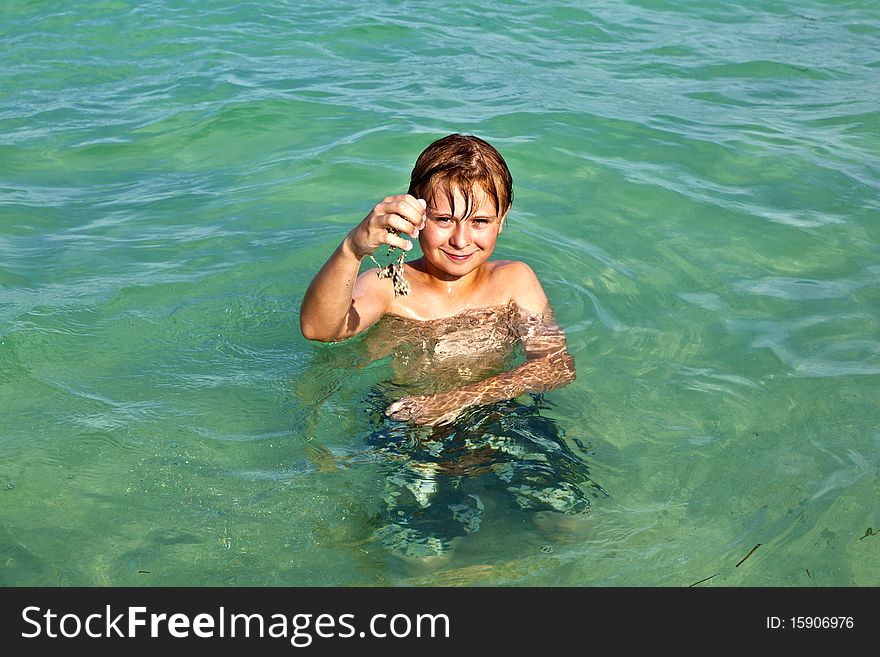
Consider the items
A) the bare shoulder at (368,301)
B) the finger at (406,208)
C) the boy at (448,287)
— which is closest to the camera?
the finger at (406,208)

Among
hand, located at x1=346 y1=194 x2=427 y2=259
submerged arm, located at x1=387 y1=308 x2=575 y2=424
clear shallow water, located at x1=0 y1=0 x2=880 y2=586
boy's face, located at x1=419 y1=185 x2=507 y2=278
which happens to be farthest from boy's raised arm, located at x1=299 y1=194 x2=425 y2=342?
submerged arm, located at x1=387 y1=308 x2=575 y2=424

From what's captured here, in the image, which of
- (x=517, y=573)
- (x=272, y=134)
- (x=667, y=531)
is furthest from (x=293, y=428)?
(x=272, y=134)

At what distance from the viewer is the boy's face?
416 cm

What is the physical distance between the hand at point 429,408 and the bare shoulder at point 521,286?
823mm

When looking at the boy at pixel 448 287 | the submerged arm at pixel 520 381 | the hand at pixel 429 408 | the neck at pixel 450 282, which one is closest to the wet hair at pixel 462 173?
the boy at pixel 448 287

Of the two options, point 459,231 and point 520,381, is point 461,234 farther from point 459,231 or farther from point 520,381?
point 520,381

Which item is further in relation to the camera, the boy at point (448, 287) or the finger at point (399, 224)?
the boy at point (448, 287)

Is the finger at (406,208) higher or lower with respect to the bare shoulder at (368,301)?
higher

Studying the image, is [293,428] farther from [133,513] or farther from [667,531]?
[667,531]

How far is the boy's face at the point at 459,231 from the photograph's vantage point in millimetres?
4164

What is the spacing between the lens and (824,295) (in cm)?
557

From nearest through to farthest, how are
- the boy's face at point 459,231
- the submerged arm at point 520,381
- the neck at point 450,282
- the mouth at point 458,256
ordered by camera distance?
the submerged arm at point 520,381 < the boy's face at point 459,231 < the mouth at point 458,256 < the neck at point 450,282

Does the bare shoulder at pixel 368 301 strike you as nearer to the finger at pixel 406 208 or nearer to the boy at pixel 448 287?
the boy at pixel 448 287

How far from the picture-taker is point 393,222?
11.7 ft
